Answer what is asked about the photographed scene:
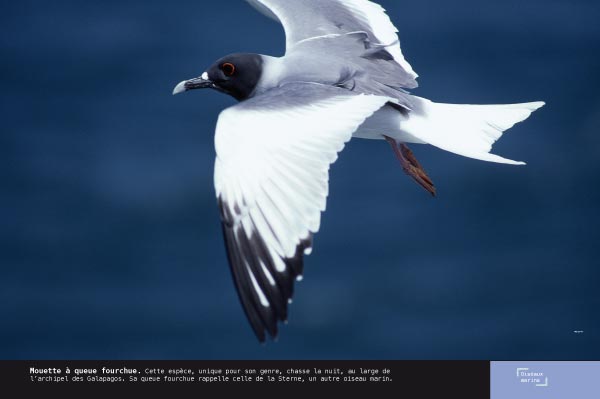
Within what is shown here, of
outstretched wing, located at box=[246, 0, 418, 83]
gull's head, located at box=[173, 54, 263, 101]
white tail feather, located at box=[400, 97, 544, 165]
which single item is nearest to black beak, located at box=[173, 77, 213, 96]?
gull's head, located at box=[173, 54, 263, 101]

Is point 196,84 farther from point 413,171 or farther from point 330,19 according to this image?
point 413,171

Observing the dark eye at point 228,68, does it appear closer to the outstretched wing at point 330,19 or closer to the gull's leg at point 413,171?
the outstretched wing at point 330,19

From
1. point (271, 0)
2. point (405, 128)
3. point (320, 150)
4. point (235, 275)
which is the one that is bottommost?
point (235, 275)

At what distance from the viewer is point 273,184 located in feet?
12.4

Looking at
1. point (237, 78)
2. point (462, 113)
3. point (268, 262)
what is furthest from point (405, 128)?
point (268, 262)

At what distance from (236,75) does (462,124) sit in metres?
0.87

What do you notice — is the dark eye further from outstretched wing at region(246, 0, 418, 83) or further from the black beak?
outstretched wing at region(246, 0, 418, 83)

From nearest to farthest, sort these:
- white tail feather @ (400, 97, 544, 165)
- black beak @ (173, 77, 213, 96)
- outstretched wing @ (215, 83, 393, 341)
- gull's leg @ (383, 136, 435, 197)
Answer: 1. outstretched wing @ (215, 83, 393, 341)
2. white tail feather @ (400, 97, 544, 165)
3. black beak @ (173, 77, 213, 96)
4. gull's leg @ (383, 136, 435, 197)

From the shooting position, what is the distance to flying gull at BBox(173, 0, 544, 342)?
12.0ft

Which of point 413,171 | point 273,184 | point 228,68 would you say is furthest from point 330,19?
point 273,184

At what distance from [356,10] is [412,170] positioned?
32.0 inches

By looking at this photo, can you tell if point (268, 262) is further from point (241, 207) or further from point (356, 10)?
point (356, 10)

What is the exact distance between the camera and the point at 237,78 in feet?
15.2

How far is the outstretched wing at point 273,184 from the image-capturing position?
3.65 meters
